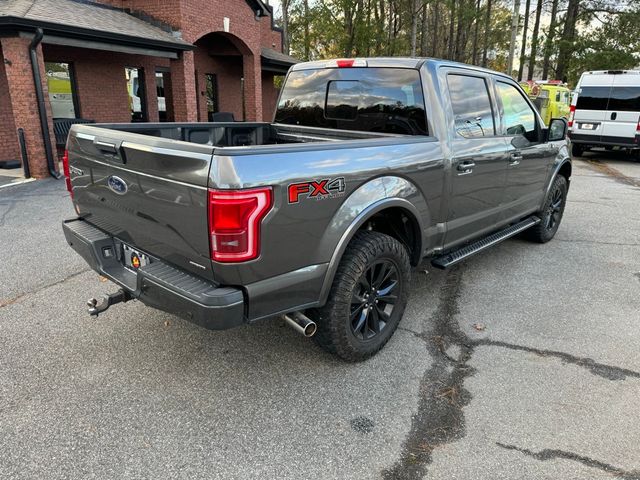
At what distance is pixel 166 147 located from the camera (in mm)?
2488

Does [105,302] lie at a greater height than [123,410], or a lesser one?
greater

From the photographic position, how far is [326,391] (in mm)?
2973

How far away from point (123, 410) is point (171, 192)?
4.17 feet

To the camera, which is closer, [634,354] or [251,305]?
[251,305]

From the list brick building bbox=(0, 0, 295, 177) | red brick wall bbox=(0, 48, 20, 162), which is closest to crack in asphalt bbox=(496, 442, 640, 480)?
brick building bbox=(0, 0, 295, 177)

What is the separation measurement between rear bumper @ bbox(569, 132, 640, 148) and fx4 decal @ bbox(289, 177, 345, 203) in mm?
13756

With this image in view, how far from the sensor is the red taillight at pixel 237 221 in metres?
2.29

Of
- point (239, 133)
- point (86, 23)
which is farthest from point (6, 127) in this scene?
point (239, 133)

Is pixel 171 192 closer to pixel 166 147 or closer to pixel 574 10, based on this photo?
pixel 166 147

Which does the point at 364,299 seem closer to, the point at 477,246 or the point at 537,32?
the point at 477,246

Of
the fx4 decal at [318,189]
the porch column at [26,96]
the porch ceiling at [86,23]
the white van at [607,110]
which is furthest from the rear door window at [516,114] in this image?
the white van at [607,110]

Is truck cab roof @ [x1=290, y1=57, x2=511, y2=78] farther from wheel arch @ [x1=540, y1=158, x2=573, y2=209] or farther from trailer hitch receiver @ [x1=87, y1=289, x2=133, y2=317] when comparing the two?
trailer hitch receiver @ [x1=87, y1=289, x2=133, y2=317]

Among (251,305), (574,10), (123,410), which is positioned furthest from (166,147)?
(574,10)

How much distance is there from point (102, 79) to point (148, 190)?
12198 millimetres
